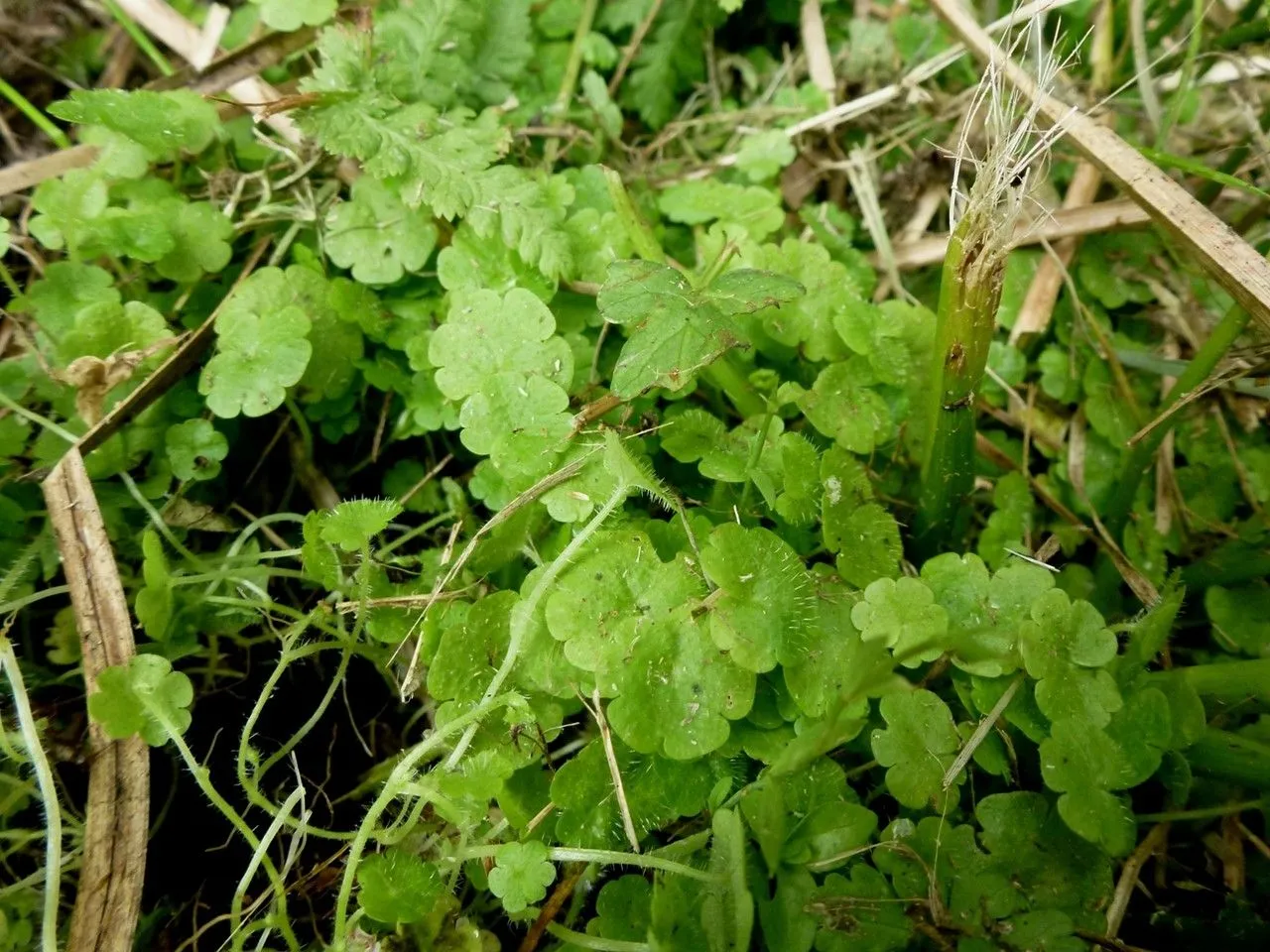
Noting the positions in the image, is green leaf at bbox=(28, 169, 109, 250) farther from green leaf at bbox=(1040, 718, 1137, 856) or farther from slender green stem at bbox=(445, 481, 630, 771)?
green leaf at bbox=(1040, 718, 1137, 856)

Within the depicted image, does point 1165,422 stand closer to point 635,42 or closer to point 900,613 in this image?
A: point 900,613

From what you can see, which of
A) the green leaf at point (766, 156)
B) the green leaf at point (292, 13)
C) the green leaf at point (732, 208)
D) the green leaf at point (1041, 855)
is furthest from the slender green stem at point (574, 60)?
the green leaf at point (1041, 855)

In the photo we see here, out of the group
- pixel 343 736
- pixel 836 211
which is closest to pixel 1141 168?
pixel 836 211

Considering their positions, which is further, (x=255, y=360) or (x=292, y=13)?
(x=292, y=13)

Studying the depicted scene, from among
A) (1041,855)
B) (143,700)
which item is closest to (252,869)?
(143,700)

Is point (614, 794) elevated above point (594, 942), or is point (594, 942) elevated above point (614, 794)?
point (614, 794)

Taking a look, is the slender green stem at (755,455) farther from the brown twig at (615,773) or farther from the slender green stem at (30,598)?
the slender green stem at (30,598)

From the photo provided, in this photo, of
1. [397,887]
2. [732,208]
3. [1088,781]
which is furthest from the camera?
[732,208]

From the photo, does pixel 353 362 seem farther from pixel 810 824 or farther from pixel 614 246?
pixel 810 824
